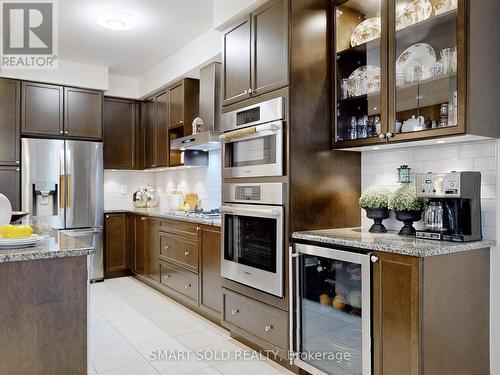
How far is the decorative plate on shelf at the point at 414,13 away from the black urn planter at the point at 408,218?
1084 mm

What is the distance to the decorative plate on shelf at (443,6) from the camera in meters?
2.02

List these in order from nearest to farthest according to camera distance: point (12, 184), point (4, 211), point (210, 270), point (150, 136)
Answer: point (4, 211)
point (210, 270)
point (12, 184)
point (150, 136)

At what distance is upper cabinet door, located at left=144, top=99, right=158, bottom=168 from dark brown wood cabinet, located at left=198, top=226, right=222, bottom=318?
7.11 ft

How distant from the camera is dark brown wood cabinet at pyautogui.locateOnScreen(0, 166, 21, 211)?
4.41m

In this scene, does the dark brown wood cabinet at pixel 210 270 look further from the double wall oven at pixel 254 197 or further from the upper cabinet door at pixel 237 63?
the upper cabinet door at pixel 237 63

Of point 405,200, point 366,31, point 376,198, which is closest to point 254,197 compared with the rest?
point 376,198

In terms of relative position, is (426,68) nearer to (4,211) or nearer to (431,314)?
(431,314)

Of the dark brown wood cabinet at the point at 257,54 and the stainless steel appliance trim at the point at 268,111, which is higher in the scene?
the dark brown wood cabinet at the point at 257,54

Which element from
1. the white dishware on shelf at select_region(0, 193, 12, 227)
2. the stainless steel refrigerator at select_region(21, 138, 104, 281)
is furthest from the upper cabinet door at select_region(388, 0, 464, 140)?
the stainless steel refrigerator at select_region(21, 138, 104, 281)

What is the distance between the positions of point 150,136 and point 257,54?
3.05 m

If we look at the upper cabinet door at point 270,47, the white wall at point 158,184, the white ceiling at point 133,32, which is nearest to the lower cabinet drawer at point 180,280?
the white wall at point 158,184

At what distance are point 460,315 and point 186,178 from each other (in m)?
3.79

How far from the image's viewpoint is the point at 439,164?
239 cm

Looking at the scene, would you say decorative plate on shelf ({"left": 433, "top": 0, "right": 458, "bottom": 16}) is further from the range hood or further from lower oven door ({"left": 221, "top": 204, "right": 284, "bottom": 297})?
the range hood
